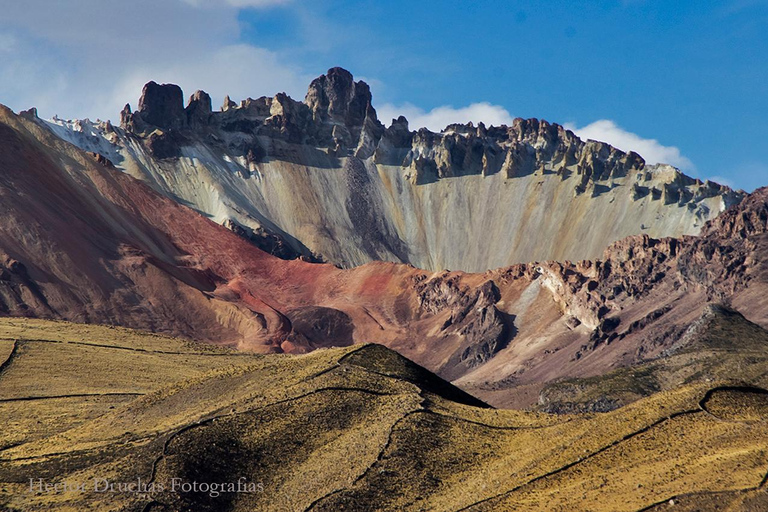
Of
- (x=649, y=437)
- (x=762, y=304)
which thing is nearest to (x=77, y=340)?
(x=649, y=437)

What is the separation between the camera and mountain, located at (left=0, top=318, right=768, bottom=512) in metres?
36.2

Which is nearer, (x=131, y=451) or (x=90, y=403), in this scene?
(x=131, y=451)

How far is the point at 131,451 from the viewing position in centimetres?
4334

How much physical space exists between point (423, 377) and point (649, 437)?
16.8 metres

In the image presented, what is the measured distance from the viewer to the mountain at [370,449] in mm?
36156

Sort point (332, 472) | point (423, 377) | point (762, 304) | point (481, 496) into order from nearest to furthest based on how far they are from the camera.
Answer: point (481, 496) < point (332, 472) < point (423, 377) < point (762, 304)

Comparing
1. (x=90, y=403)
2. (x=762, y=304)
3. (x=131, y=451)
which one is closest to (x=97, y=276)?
(x=762, y=304)

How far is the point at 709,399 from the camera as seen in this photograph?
4156 cm

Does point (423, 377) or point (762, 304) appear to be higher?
point (762, 304)

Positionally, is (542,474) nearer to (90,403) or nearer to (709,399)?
(709,399)

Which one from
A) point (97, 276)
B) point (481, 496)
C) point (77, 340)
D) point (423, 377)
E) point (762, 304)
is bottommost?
point (481, 496)

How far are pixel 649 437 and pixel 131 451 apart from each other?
2066 centimetres

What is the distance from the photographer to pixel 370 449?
43.0 m

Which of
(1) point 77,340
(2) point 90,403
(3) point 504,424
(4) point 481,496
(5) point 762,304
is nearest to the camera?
(4) point 481,496
